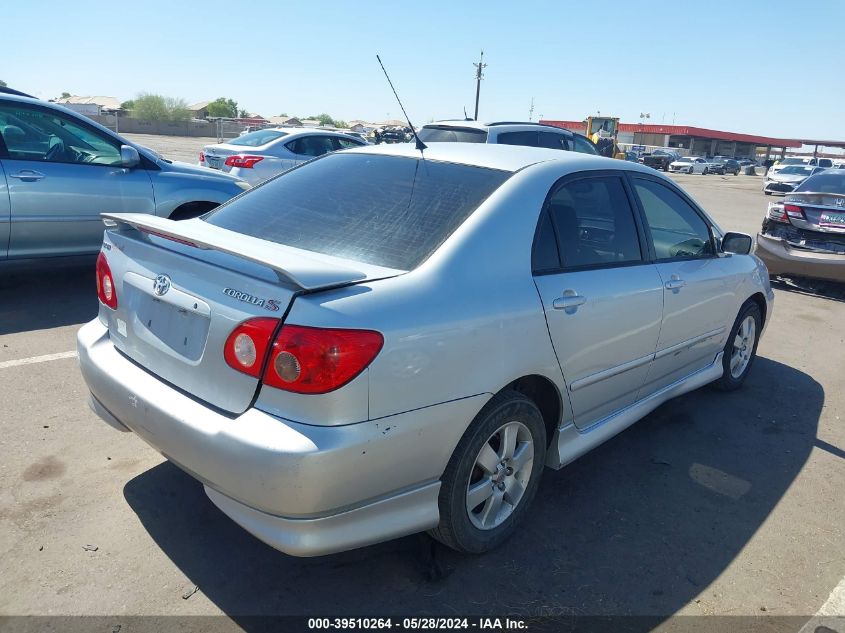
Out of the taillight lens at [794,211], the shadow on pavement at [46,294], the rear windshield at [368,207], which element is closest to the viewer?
the rear windshield at [368,207]

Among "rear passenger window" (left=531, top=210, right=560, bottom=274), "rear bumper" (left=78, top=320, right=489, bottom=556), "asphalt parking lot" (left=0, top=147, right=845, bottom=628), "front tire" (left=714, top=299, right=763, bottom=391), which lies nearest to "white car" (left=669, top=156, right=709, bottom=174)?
"front tire" (left=714, top=299, right=763, bottom=391)

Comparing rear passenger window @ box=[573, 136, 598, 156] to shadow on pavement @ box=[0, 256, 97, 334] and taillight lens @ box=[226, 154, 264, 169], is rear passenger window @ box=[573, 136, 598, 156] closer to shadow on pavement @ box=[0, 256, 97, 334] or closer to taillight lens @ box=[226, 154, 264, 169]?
taillight lens @ box=[226, 154, 264, 169]

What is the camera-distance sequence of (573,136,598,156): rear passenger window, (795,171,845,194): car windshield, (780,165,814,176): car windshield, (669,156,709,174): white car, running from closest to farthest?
(795,171,845,194): car windshield, (573,136,598,156): rear passenger window, (780,165,814,176): car windshield, (669,156,709,174): white car

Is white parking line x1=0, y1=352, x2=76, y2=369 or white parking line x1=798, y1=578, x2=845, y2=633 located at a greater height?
white parking line x1=0, y1=352, x2=76, y2=369

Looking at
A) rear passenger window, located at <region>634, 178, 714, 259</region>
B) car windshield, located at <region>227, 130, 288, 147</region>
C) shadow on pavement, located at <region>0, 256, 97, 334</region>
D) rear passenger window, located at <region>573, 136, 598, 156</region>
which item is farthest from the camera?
car windshield, located at <region>227, 130, 288, 147</region>

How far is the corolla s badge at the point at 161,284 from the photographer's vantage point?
2.60 m

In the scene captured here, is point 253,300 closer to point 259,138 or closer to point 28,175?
point 28,175

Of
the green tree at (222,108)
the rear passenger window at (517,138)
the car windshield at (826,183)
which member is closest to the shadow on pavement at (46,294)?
the rear passenger window at (517,138)

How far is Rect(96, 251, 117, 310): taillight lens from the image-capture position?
2.94 m

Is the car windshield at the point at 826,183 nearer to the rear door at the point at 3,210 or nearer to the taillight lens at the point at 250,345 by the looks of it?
the taillight lens at the point at 250,345

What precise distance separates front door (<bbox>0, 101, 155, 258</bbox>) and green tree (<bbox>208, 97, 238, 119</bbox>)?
4160 inches

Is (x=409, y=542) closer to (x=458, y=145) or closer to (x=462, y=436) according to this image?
(x=462, y=436)

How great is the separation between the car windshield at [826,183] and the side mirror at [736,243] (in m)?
5.22

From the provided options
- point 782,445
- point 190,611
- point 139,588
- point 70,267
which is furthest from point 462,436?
point 70,267
